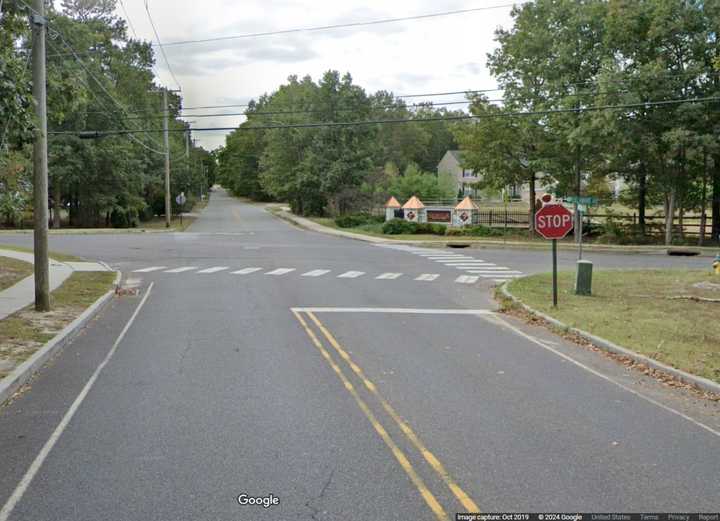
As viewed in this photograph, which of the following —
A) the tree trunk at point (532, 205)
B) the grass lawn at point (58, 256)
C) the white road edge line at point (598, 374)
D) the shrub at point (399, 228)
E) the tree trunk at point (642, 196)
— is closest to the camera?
the white road edge line at point (598, 374)

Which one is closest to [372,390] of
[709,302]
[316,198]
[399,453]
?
[399,453]

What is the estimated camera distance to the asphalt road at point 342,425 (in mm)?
5148

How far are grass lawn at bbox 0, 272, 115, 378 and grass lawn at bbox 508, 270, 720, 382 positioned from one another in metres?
9.10

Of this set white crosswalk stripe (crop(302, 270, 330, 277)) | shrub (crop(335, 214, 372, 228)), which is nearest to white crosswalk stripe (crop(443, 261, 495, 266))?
white crosswalk stripe (crop(302, 270, 330, 277))

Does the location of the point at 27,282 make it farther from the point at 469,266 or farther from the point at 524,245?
the point at 524,245

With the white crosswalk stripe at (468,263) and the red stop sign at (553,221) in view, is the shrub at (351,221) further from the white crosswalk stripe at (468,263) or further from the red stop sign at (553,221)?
the red stop sign at (553,221)

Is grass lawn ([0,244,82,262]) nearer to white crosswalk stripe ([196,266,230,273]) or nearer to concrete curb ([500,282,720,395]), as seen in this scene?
white crosswalk stripe ([196,266,230,273])

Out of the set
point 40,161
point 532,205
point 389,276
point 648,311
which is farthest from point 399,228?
point 40,161

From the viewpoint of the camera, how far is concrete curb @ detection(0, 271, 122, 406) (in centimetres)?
824

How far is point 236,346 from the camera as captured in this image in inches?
435

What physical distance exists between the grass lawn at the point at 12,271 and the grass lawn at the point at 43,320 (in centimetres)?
140

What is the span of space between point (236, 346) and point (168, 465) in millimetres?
5308

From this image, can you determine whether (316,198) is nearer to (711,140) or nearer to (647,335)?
(711,140)

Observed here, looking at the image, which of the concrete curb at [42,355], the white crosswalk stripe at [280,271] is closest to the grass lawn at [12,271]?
the concrete curb at [42,355]
